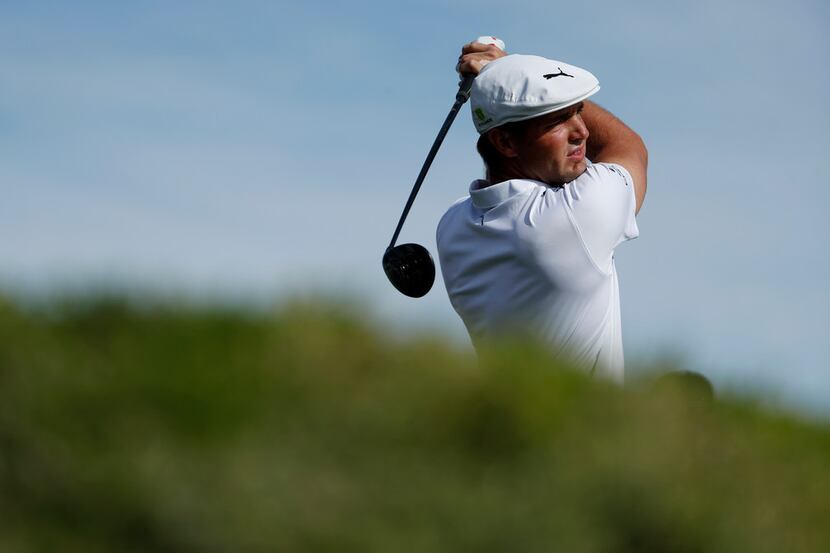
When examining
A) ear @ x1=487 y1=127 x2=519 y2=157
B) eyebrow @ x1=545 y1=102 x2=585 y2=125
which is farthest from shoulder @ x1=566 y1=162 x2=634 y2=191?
ear @ x1=487 y1=127 x2=519 y2=157

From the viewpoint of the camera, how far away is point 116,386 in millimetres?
2445

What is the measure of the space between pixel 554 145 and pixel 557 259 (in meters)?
0.54

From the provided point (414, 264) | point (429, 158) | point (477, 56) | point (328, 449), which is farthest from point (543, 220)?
point (328, 449)

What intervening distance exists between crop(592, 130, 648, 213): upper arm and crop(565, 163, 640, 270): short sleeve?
0.35 ft

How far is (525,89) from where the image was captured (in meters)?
4.20

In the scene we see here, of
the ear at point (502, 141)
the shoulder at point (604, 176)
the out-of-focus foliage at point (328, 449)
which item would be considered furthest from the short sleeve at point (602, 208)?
the out-of-focus foliage at point (328, 449)

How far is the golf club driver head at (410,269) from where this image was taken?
5.04 meters

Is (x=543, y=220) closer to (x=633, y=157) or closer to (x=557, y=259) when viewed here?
(x=557, y=259)

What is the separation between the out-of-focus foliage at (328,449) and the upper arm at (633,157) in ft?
5.46

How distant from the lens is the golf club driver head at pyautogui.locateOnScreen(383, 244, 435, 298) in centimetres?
504

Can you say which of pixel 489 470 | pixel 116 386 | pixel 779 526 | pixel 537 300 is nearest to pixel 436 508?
pixel 489 470

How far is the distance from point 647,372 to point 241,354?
1251 millimetres

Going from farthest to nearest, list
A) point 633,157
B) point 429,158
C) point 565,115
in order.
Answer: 1. point 429,158
2. point 633,157
3. point 565,115

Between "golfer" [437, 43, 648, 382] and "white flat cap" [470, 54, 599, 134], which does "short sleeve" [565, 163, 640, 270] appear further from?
"white flat cap" [470, 54, 599, 134]
